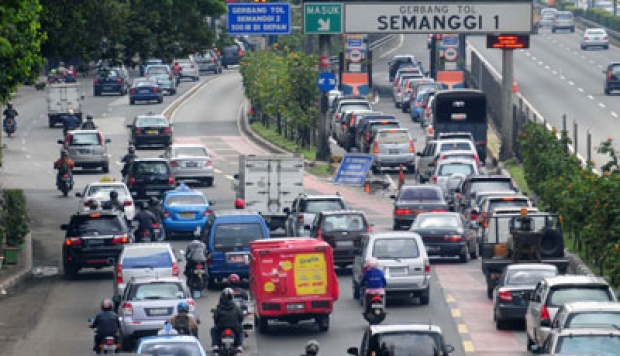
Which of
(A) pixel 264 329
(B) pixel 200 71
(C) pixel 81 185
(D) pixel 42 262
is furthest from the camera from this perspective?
(B) pixel 200 71

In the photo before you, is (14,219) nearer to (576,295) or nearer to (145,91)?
(576,295)

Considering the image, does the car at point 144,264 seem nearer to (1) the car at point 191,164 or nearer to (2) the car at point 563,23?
(1) the car at point 191,164

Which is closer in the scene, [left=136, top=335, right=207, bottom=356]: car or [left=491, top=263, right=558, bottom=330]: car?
[left=136, top=335, right=207, bottom=356]: car

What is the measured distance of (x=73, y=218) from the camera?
42344mm

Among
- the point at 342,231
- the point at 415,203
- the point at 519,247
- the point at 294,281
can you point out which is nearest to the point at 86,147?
the point at 415,203

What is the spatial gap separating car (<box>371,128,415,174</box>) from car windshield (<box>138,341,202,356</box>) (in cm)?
3984

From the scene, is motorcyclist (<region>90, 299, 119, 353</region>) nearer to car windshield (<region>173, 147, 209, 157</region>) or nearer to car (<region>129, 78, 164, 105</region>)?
car windshield (<region>173, 147, 209, 157</region>)

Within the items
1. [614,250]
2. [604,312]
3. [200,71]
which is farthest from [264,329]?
[200,71]

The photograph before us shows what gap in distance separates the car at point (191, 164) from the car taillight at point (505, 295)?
93.6 feet

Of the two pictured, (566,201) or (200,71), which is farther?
(200,71)

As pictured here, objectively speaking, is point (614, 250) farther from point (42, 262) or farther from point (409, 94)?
point (409, 94)

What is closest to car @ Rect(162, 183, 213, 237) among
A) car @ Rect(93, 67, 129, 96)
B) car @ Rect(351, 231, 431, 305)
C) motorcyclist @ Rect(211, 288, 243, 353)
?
car @ Rect(351, 231, 431, 305)

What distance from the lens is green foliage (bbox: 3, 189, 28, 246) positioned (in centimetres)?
4603

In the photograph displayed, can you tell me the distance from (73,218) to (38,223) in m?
12.0
